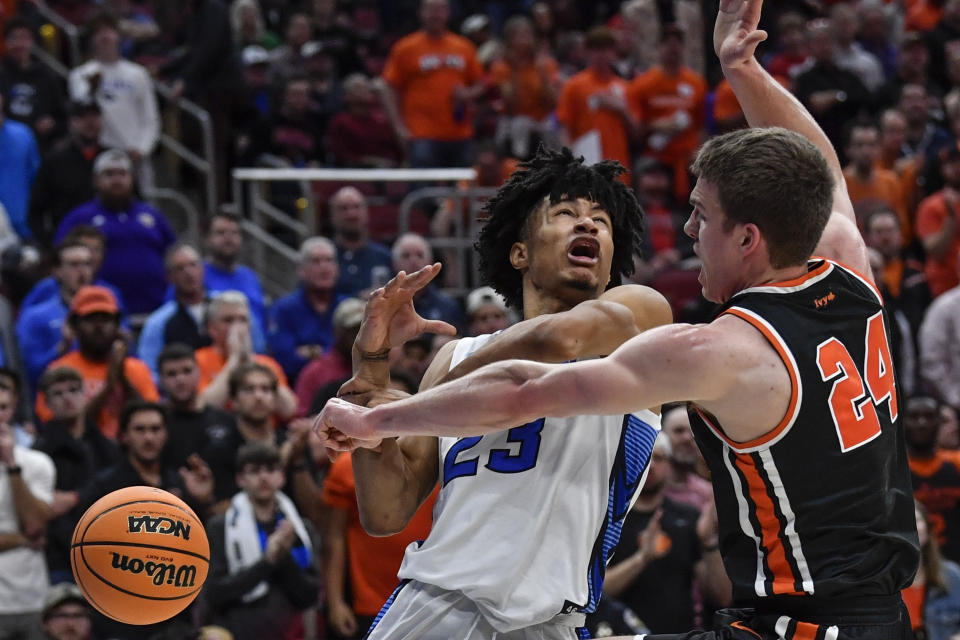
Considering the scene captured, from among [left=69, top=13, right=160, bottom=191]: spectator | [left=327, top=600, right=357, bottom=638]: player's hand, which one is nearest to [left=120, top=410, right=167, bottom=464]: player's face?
[left=327, top=600, right=357, bottom=638]: player's hand

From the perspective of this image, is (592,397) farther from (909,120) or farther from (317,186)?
(909,120)

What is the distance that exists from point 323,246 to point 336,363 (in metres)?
1.34

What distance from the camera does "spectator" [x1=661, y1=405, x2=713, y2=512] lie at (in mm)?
9430

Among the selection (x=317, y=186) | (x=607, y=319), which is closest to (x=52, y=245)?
(x=317, y=186)

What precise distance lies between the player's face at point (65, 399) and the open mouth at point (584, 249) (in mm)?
4931

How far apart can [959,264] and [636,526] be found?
4925mm

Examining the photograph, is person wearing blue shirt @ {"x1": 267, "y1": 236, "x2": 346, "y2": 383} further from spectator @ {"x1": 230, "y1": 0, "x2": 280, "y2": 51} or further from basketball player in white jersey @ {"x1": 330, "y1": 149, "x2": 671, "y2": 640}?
basketball player in white jersey @ {"x1": 330, "y1": 149, "x2": 671, "y2": 640}

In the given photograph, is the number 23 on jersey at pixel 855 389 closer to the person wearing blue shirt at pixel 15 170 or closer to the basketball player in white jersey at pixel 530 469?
the basketball player in white jersey at pixel 530 469

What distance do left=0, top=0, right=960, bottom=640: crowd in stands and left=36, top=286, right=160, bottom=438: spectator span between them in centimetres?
2

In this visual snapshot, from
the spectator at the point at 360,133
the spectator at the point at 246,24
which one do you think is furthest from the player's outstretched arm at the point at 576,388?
the spectator at the point at 246,24

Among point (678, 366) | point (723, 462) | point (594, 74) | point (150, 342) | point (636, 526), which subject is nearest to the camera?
point (678, 366)

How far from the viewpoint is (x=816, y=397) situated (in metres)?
3.66

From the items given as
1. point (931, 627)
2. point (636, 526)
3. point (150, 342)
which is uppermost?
point (150, 342)

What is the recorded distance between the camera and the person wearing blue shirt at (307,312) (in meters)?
10.6
